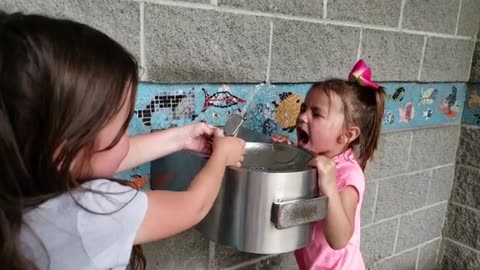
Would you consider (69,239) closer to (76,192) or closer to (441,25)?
(76,192)

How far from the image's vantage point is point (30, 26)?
0.58m

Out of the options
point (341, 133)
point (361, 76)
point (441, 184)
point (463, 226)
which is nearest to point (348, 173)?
point (341, 133)

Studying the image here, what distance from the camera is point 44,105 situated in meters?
Answer: 0.56

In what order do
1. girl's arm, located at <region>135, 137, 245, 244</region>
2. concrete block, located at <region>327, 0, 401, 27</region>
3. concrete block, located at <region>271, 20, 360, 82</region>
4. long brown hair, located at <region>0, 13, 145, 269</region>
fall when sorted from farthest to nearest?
concrete block, located at <region>327, 0, 401, 27</region>, concrete block, located at <region>271, 20, 360, 82</region>, girl's arm, located at <region>135, 137, 245, 244</region>, long brown hair, located at <region>0, 13, 145, 269</region>

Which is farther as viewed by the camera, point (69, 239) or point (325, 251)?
point (325, 251)

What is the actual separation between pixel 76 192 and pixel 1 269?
0.47 ft

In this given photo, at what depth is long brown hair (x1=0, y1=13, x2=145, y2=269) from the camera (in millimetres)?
553

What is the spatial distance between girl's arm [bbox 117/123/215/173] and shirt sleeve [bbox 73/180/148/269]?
0.71 ft

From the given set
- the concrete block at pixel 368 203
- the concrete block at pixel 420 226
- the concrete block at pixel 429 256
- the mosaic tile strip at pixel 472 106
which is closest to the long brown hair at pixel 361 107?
the concrete block at pixel 368 203

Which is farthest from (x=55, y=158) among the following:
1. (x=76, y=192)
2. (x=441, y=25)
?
(x=441, y=25)

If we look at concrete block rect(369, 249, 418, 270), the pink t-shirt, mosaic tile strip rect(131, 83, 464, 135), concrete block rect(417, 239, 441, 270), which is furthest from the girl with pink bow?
concrete block rect(417, 239, 441, 270)

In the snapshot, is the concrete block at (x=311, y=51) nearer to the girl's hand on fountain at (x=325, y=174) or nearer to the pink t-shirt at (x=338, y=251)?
the pink t-shirt at (x=338, y=251)

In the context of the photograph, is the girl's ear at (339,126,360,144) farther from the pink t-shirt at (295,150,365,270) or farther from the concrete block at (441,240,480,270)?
the concrete block at (441,240,480,270)

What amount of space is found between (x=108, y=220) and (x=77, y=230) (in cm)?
4
